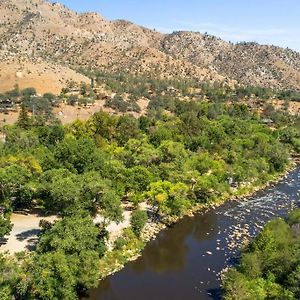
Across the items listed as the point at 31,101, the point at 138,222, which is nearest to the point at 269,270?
the point at 138,222

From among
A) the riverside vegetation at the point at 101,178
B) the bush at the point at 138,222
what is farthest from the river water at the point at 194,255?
the riverside vegetation at the point at 101,178

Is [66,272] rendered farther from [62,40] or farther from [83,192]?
[62,40]

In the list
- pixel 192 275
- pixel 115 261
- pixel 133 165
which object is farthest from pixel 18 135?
pixel 192 275

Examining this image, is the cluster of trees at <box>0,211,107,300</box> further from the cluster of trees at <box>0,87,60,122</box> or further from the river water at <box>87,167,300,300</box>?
the cluster of trees at <box>0,87,60,122</box>

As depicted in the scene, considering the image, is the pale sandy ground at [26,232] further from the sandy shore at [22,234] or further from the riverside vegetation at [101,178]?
the riverside vegetation at [101,178]

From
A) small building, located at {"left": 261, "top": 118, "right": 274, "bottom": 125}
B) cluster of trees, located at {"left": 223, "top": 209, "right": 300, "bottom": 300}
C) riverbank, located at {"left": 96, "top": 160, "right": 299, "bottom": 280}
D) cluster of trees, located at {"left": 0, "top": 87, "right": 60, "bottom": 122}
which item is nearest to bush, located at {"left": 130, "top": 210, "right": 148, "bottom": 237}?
riverbank, located at {"left": 96, "top": 160, "right": 299, "bottom": 280}

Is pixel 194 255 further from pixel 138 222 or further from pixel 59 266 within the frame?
pixel 59 266

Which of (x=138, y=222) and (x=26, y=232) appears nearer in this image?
(x=26, y=232)
